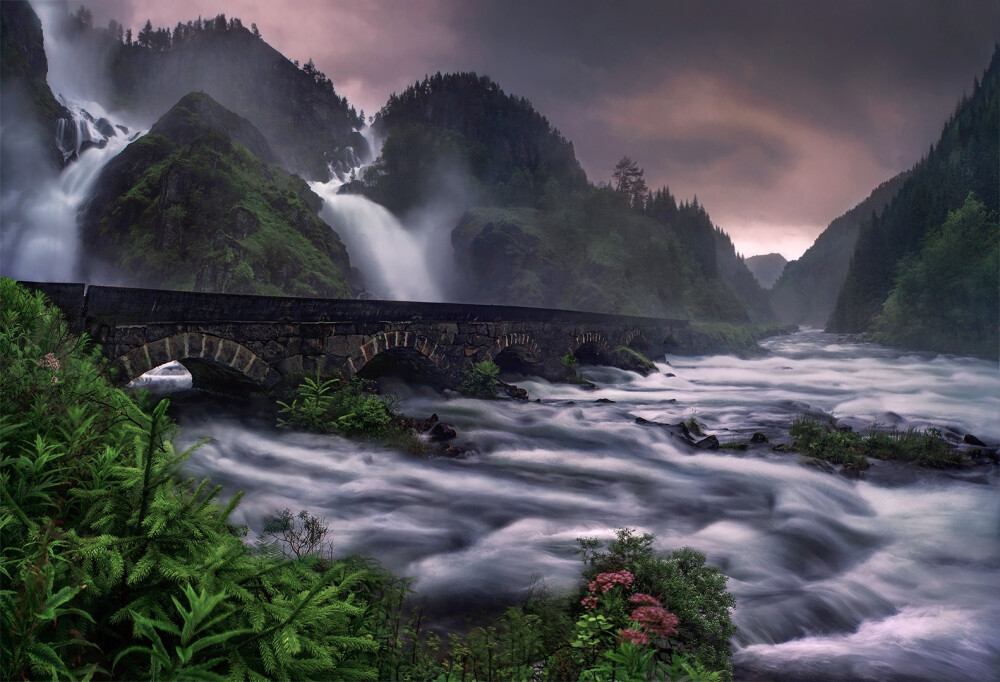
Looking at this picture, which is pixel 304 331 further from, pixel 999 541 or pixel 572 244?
pixel 572 244

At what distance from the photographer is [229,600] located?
247 cm

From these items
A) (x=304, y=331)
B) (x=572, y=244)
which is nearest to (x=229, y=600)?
(x=304, y=331)

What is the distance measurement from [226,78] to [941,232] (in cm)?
7971

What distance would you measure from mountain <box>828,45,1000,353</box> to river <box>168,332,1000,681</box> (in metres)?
29.0

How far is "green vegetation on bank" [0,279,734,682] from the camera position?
2092mm

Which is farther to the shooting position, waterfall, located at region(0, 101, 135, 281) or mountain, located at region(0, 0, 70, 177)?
mountain, located at region(0, 0, 70, 177)

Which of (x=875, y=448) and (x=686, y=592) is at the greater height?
(x=875, y=448)

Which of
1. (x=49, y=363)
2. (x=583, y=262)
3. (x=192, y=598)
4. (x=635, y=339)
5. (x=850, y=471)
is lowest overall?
(x=850, y=471)

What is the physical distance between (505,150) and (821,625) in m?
82.5

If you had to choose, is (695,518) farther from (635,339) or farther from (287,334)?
(635,339)

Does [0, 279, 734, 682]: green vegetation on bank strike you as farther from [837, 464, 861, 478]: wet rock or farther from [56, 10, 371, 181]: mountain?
[56, 10, 371, 181]: mountain

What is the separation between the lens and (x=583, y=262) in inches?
2295

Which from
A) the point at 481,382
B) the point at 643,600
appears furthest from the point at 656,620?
the point at 481,382

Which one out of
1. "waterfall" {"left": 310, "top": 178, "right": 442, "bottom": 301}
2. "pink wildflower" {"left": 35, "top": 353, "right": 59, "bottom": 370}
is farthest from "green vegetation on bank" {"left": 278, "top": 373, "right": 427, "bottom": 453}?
"waterfall" {"left": 310, "top": 178, "right": 442, "bottom": 301}
